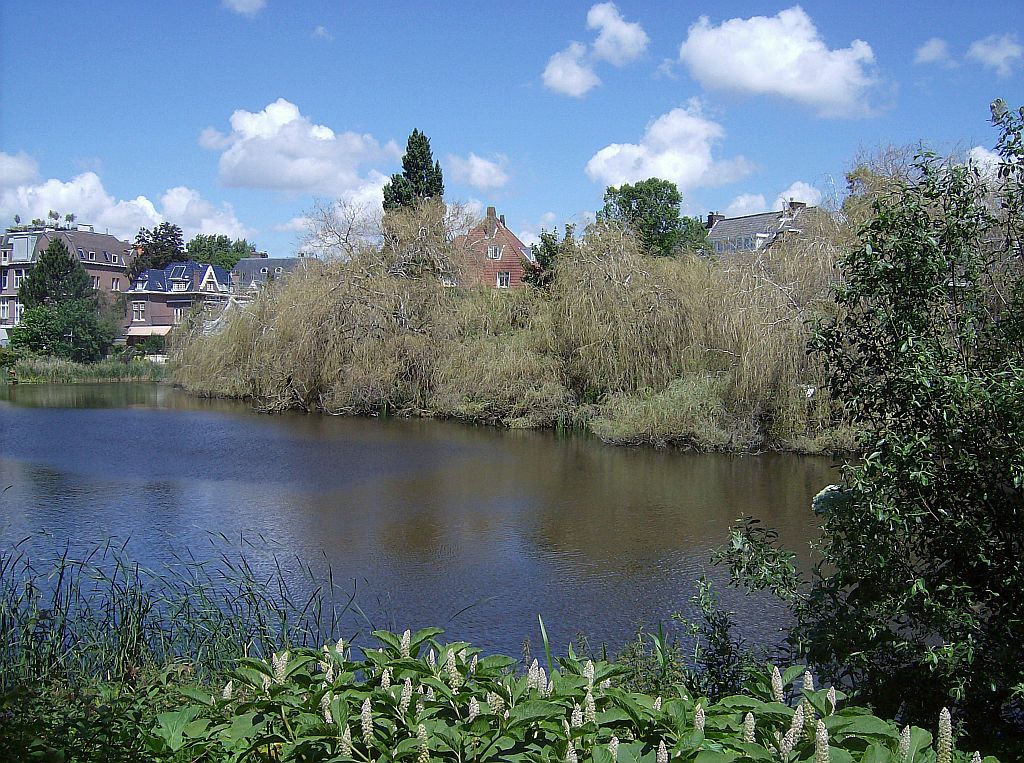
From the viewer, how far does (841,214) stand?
18141mm

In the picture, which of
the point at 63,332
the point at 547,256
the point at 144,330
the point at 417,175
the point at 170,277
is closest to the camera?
the point at 547,256

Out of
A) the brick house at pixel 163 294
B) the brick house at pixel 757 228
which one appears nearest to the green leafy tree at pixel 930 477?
the brick house at pixel 757 228

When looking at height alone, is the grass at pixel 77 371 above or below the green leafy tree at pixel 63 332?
below

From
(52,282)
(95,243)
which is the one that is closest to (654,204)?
(52,282)

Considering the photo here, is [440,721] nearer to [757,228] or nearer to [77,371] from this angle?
[77,371]

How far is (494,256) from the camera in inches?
1596

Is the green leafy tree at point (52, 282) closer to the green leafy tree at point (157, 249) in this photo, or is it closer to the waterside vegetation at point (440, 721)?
the green leafy tree at point (157, 249)

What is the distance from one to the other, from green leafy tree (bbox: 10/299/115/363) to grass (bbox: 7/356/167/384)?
1347mm

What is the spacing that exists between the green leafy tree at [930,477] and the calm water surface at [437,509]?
2.96 meters

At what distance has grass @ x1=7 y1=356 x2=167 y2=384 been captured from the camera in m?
35.5

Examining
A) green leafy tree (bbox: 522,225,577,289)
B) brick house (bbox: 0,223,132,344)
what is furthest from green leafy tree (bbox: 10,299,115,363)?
green leafy tree (bbox: 522,225,577,289)

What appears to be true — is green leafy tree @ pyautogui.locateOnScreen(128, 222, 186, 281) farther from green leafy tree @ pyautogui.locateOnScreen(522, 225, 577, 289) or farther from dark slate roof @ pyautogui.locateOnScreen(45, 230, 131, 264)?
green leafy tree @ pyautogui.locateOnScreen(522, 225, 577, 289)

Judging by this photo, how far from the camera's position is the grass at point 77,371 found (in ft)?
117

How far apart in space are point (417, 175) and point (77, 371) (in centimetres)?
1592
